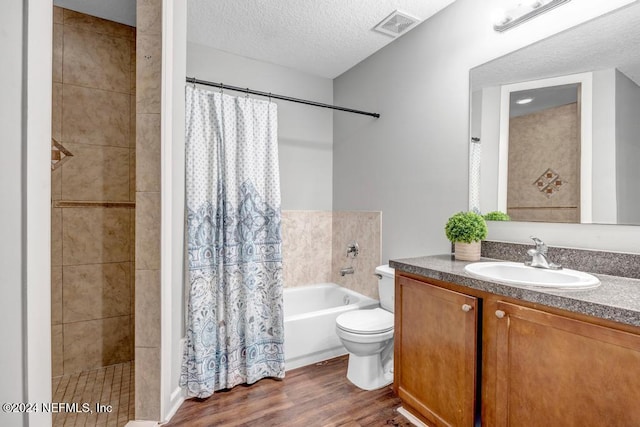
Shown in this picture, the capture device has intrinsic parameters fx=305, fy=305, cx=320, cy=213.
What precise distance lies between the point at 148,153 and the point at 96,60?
1.35 meters

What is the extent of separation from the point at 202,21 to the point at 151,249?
5.87 ft

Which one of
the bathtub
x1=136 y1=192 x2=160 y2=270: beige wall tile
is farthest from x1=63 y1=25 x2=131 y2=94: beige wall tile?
the bathtub

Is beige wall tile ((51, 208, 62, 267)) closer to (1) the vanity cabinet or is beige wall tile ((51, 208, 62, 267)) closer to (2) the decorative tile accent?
(1) the vanity cabinet

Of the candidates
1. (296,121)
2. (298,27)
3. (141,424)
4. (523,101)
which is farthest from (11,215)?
(296,121)

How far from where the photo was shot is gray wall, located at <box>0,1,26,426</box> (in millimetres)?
494

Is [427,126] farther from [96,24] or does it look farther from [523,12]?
[96,24]

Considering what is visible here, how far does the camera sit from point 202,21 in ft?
7.65

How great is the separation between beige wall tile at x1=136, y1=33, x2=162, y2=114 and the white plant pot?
190cm

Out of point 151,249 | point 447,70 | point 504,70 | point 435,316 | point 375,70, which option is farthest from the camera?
point 375,70

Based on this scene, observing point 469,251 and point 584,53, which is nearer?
point 584,53

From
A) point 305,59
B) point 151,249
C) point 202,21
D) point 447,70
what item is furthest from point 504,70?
point 151,249

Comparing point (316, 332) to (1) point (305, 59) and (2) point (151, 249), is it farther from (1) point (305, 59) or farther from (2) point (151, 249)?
(1) point (305, 59)

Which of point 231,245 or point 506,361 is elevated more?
point 231,245

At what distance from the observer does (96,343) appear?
92.7 inches
